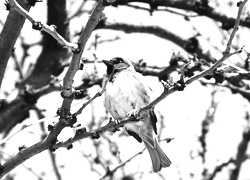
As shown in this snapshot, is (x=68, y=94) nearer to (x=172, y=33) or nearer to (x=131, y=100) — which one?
(x=131, y=100)

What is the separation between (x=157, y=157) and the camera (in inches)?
169

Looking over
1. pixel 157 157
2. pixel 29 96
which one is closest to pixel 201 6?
pixel 157 157

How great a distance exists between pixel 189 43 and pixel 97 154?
9.80 ft

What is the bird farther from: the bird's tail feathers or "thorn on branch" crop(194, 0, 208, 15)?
"thorn on branch" crop(194, 0, 208, 15)

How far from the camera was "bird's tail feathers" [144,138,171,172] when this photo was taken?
4.22 meters

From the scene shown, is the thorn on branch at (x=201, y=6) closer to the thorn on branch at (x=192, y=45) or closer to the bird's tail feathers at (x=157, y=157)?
the thorn on branch at (x=192, y=45)

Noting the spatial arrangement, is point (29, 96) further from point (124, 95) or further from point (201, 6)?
point (201, 6)

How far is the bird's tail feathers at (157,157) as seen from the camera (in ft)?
13.9

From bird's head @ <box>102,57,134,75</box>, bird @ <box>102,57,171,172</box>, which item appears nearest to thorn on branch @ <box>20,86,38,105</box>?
bird @ <box>102,57,171,172</box>

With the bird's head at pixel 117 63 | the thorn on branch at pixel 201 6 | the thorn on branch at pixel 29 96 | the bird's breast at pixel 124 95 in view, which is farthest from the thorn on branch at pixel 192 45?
the thorn on branch at pixel 29 96

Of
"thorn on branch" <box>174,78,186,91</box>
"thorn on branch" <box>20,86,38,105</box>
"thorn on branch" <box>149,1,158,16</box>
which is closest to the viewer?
"thorn on branch" <box>174,78,186,91</box>

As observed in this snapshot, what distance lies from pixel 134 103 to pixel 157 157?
0.60 metres

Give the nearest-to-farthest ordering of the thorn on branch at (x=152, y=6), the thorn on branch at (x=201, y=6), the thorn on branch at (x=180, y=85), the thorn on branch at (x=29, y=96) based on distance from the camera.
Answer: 1. the thorn on branch at (x=180, y=85)
2. the thorn on branch at (x=29, y=96)
3. the thorn on branch at (x=201, y=6)
4. the thorn on branch at (x=152, y=6)

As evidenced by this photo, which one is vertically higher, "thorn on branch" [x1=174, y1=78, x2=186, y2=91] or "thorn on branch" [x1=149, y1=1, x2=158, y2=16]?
"thorn on branch" [x1=149, y1=1, x2=158, y2=16]
